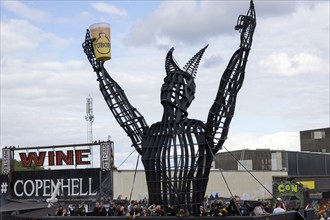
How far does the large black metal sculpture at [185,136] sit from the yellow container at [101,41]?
2.34m

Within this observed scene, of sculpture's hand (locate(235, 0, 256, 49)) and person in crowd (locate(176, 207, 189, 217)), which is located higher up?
sculpture's hand (locate(235, 0, 256, 49))

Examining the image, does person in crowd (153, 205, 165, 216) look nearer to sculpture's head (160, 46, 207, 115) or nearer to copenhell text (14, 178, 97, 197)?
sculpture's head (160, 46, 207, 115)

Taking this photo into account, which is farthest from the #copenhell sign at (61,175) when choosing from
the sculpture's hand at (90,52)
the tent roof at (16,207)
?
the sculpture's hand at (90,52)

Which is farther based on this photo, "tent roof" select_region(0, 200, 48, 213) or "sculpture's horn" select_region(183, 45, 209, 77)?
"tent roof" select_region(0, 200, 48, 213)

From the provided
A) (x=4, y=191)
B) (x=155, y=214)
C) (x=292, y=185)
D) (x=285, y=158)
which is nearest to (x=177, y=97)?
(x=155, y=214)

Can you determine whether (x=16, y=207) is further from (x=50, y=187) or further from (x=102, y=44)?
(x=50, y=187)

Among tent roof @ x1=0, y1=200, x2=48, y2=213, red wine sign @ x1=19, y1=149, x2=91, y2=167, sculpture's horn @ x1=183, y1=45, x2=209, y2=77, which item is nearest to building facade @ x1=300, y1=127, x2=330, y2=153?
red wine sign @ x1=19, y1=149, x2=91, y2=167

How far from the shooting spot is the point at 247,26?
16.4 meters

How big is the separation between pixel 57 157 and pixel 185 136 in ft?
88.7

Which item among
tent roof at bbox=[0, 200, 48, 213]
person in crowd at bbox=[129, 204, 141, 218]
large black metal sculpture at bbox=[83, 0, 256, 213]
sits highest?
large black metal sculpture at bbox=[83, 0, 256, 213]

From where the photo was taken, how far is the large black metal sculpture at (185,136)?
50.6ft

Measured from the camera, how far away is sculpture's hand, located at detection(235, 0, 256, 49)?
16.2 meters

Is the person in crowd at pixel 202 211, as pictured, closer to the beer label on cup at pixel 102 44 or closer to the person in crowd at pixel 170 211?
the person in crowd at pixel 170 211

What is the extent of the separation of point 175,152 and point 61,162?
26.8m
